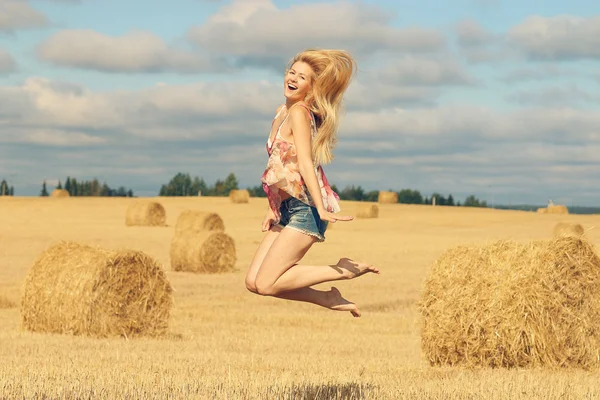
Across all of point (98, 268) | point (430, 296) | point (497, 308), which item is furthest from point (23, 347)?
point (497, 308)

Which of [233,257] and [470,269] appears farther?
[233,257]

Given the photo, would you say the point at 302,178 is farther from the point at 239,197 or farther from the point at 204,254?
the point at 239,197

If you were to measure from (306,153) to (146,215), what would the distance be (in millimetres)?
41078

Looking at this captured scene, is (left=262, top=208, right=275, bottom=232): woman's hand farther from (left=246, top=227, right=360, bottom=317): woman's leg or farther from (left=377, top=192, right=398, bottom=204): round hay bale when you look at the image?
(left=377, top=192, right=398, bottom=204): round hay bale

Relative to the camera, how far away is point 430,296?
11852 millimetres

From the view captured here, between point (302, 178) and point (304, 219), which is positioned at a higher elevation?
point (302, 178)

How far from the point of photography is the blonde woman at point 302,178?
688 centimetres

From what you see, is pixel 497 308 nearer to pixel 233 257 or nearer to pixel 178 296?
pixel 178 296

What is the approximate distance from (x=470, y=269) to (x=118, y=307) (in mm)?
5727

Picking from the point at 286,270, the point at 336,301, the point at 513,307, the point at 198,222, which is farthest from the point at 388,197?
the point at 286,270

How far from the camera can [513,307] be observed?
1123 centimetres

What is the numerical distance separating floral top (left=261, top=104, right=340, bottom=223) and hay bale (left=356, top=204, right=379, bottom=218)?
5004cm

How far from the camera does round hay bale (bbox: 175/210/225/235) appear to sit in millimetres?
35656

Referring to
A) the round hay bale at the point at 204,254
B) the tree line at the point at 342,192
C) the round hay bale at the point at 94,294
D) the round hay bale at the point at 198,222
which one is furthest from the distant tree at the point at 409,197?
the round hay bale at the point at 94,294
